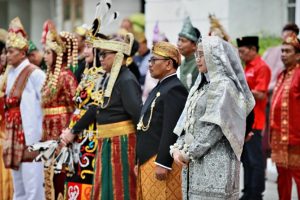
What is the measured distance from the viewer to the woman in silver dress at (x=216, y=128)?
18.8 ft

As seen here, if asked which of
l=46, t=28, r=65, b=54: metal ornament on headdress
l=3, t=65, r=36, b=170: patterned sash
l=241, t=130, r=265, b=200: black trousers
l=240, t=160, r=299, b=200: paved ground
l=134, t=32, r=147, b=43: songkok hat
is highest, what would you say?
l=134, t=32, r=147, b=43: songkok hat

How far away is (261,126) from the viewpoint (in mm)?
9133

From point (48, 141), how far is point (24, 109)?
66 cm

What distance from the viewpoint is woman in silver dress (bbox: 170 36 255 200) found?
5.73 m

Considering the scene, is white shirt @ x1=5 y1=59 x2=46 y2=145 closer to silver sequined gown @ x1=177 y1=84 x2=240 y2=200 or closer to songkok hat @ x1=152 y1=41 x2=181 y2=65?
songkok hat @ x1=152 y1=41 x2=181 y2=65

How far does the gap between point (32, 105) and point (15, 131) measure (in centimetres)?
37

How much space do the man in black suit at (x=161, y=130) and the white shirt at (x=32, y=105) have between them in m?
2.11

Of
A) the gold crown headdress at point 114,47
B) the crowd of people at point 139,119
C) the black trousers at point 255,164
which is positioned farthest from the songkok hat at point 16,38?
the black trousers at point 255,164

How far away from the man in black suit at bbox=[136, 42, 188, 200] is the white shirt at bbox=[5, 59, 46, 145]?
6.93ft

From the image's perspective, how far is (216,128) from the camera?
5.75 metres

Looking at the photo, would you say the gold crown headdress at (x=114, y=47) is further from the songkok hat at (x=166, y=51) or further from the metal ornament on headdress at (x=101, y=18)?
the songkok hat at (x=166, y=51)

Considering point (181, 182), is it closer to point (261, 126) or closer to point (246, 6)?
point (261, 126)

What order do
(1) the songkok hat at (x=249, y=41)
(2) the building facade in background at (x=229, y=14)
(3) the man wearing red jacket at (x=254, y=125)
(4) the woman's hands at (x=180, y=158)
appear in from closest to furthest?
(4) the woman's hands at (x=180, y=158), (3) the man wearing red jacket at (x=254, y=125), (1) the songkok hat at (x=249, y=41), (2) the building facade in background at (x=229, y=14)

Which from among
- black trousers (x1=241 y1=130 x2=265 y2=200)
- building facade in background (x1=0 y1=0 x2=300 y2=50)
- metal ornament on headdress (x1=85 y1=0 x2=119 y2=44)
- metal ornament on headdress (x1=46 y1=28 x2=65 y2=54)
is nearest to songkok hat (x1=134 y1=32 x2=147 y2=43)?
building facade in background (x1=0 y1=0 x2=300 y2=50)
